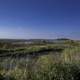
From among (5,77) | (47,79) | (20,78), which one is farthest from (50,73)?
(5,77)

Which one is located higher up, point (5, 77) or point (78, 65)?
point (78, 65)

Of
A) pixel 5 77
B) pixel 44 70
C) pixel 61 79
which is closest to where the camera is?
pixel 61 79

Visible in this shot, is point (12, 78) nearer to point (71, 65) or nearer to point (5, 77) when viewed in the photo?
point (5, 77)

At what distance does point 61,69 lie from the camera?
7441 millimetres

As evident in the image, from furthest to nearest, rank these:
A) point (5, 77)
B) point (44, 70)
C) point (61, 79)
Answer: point (5, 77) < point (44, 70) < point (61, 79)

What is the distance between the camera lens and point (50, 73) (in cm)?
729

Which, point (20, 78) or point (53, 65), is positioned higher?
point (53, 65)

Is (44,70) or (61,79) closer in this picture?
(61,79)

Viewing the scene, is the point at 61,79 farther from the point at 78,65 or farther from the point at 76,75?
the point at 78,65

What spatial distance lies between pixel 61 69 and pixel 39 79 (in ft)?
3.01

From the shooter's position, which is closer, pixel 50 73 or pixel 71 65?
pixel 50 73

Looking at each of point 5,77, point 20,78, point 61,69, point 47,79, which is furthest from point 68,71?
point 5,77

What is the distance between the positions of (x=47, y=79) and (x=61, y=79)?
516mm

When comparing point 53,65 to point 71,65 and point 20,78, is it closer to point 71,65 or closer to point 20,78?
point 71,65
